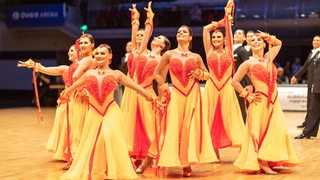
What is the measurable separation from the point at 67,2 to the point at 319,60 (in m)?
14.2

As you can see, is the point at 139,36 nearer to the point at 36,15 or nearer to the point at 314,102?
the point at 314,102

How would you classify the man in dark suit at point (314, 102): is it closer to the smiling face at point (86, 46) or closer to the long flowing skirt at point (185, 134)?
the long flowing skirt at point (185, 134)

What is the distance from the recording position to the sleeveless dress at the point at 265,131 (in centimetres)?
579

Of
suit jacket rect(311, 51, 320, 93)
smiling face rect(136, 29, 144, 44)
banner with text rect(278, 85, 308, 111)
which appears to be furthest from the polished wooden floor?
banner with text rect(278, 85, 308, 111)

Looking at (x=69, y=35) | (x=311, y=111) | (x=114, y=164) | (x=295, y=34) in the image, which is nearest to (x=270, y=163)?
(x=114, y=164)

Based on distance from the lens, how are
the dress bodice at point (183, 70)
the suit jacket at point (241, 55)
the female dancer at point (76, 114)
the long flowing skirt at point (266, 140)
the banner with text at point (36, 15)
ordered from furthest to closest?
the banner with text at point (36, 15)
the suit jacket at point (241, 55)
the female dancer at point (76, 114)
the long flowing skirt at point (266, 140)
the dress bodice at point (183, 70)

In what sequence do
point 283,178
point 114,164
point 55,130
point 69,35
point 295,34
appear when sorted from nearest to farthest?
point 114,164
point 283,178
point 55,130
point 295,34
point 69,35

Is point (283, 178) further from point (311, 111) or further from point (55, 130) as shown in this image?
point (311, 111)

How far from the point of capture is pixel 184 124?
222 inches

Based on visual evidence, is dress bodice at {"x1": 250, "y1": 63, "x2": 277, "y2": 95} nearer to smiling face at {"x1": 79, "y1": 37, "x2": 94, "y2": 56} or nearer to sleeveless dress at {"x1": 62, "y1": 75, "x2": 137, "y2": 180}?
sleeveless dress at {"x1": 62, "y1": 75, "x2": 137, "y2": 180}

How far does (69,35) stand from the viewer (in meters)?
21.0

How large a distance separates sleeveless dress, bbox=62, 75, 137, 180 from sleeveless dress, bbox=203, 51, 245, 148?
1839 mm

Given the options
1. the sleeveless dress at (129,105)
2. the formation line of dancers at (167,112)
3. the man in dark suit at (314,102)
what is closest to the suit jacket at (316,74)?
the man in dark suit at (314,102)

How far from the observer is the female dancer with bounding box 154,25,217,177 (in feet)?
18.3
